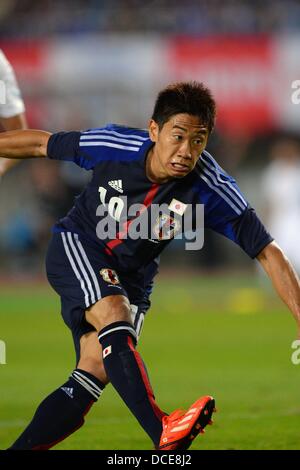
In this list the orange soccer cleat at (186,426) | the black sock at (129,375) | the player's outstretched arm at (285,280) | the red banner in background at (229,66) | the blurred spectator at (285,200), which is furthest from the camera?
the red banner in background at (229,66)

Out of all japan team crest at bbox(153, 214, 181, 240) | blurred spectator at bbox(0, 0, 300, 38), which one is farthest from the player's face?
blurred spectator at bbox(0, 0, 300, 38)

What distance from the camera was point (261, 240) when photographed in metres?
5.26

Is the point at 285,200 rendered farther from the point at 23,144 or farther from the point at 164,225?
the point at 23,144

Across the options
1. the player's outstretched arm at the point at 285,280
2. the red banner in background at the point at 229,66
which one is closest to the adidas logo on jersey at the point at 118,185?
the player's outstretched arm at the point at 285,280

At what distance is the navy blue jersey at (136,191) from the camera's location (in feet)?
17.4

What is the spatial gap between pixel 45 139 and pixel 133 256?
0.84 m

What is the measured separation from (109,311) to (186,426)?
34.7 inches

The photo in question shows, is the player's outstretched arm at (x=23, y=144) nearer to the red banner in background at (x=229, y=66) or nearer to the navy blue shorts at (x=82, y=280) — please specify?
the navy blue shorts at (x=82, y=280)

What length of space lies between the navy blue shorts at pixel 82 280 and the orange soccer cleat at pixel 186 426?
3.01 feet

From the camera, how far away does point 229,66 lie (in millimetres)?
19188

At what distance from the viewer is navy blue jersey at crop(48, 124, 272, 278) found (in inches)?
209

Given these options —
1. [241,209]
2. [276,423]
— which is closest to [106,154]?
[241,209]

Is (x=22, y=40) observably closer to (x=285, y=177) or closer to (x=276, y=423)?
(x=285, y=177)

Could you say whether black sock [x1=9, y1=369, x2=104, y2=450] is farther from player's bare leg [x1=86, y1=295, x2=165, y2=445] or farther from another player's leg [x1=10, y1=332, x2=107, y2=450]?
player's bare leg [x1=86, y1=295, x2=165, y2=445]
